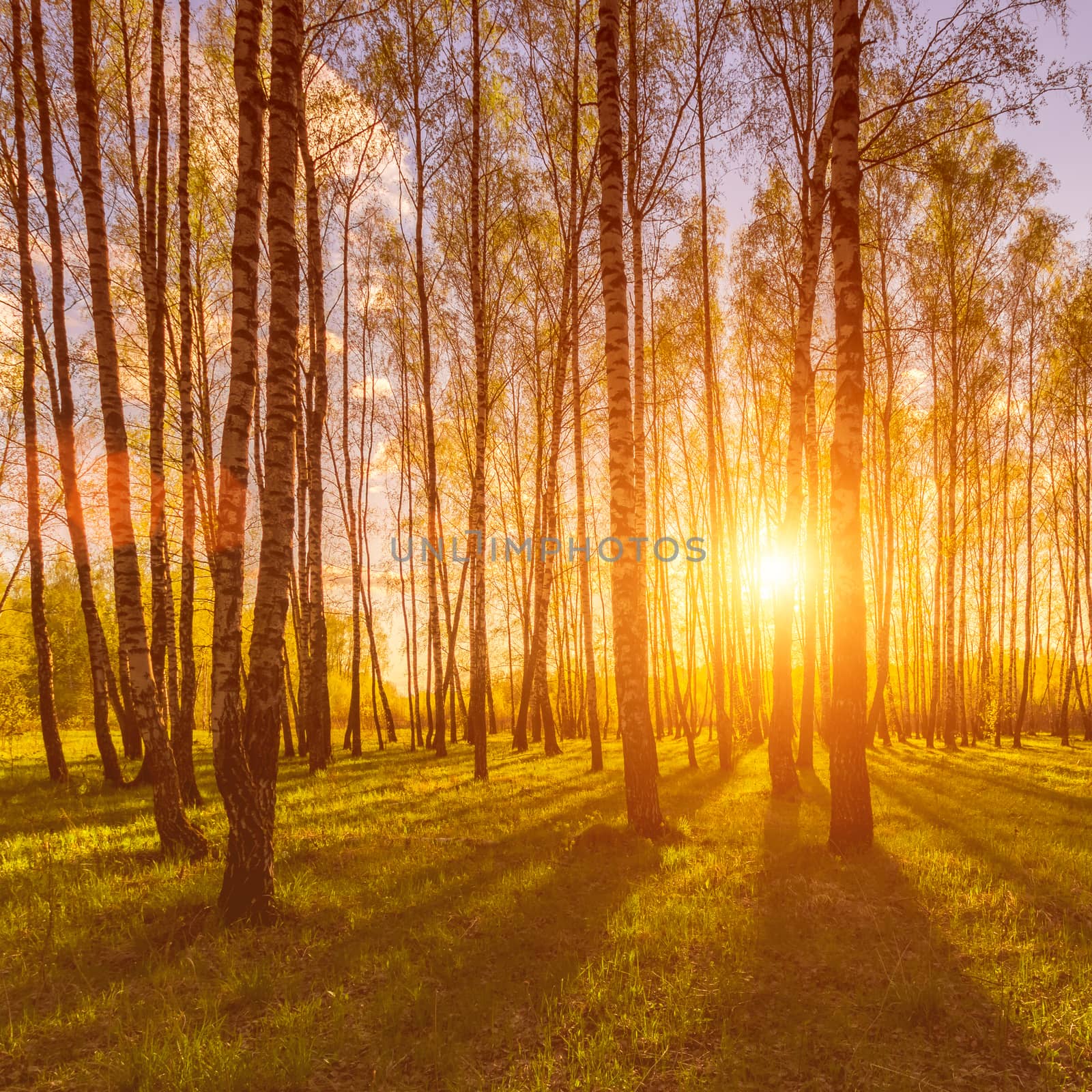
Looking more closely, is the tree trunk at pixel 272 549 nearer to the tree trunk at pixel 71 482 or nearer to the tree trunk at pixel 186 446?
the tree trunk at pixel 186 446

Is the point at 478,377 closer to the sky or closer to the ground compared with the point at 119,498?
closer to the sky

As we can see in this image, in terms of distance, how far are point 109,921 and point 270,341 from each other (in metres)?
4.78

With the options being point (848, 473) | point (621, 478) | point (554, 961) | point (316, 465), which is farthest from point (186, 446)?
point (848, 473)

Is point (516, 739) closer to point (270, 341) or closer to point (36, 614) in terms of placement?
point (36, 614)

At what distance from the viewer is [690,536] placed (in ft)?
84.6

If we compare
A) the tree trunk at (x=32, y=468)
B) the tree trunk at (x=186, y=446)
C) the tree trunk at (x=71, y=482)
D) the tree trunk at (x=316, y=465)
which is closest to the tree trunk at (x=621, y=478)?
the tree trunk at (x=186, y=446)

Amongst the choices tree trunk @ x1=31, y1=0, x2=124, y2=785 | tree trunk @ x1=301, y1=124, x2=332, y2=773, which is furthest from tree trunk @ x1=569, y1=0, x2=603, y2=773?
tree trunk @ x1=31, y1=0, x2=124, y2=785

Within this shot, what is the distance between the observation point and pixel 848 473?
21.5 feet

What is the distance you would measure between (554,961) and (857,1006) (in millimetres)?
2000

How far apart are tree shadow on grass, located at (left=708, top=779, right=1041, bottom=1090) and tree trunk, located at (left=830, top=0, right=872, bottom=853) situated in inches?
44.3

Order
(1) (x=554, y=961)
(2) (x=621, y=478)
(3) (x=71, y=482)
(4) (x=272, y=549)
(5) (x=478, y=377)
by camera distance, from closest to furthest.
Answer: (1) (x=554, y=961) < (4) (x=272, y=549) < (2) (x=621, y=478) < (3) (x=71, y=482) < (5) (x=478, y=377)

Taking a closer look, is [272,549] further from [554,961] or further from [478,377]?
[478,377]

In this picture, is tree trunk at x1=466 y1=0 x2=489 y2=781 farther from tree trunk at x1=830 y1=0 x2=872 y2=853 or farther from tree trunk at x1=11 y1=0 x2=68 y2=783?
tree trunk at x1=11 y1=0 x2=68 y2=783

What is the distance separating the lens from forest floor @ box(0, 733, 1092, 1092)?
10.4 feet
